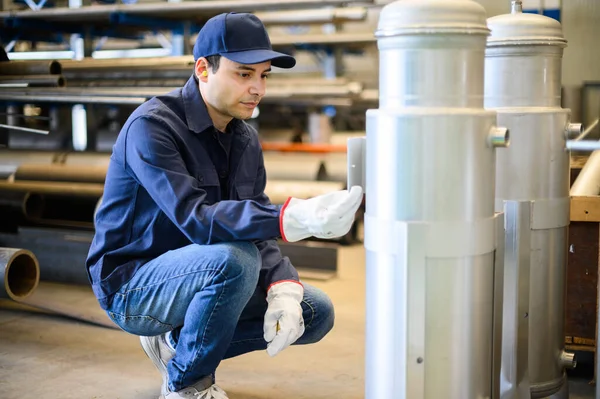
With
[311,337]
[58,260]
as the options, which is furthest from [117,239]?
[58,260]

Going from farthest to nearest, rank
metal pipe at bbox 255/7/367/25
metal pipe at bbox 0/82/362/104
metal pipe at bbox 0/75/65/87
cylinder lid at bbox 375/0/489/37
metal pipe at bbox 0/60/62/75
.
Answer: metal pipe at bbox 255/7/367/25 → metal pipe at bbox 0/60/62/75 → metal pipe at bbox 0/75/65/87 → metal pipe at bbox 0/82/362/104 → cylinder lid at bbox 375/0/489/37

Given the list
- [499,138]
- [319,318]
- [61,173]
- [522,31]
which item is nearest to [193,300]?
[319,318]

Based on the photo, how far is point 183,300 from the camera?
5.54ft

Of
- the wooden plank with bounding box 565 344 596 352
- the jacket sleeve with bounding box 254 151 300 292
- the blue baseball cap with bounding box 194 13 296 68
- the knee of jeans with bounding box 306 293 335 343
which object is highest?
the blue baseball cap with bounding box 194 13 296 68

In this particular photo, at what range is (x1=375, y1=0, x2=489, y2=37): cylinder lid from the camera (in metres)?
1.20

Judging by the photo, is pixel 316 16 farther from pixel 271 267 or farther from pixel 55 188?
pixel 271 267

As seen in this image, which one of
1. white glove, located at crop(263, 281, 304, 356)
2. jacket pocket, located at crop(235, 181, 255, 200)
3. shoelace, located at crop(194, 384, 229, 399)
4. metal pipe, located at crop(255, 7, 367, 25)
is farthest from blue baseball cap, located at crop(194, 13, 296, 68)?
metal pipe, located at crop(255, 7, 367, 25)

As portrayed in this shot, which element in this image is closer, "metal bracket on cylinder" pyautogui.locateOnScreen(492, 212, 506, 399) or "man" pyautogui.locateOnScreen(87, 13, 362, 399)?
"metal bracket on cylinder" pyautogui.locateOnScreen(492, 212, 506, 399)

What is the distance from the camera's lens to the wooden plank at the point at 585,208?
194 centimetres

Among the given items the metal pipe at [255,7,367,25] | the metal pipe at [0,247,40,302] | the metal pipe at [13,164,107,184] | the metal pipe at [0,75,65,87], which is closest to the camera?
the metal pipe at [0,247,40,302]

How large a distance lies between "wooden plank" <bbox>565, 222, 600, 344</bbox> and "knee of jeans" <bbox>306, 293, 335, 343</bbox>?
0.65 metres

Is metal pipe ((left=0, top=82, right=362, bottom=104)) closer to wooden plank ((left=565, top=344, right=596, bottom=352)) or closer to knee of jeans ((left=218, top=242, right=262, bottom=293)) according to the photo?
knee of jeans ((left=218, top=242, right=262, bottom=293))

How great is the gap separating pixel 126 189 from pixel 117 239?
0.12 m

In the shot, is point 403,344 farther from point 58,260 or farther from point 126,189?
point 58,260
